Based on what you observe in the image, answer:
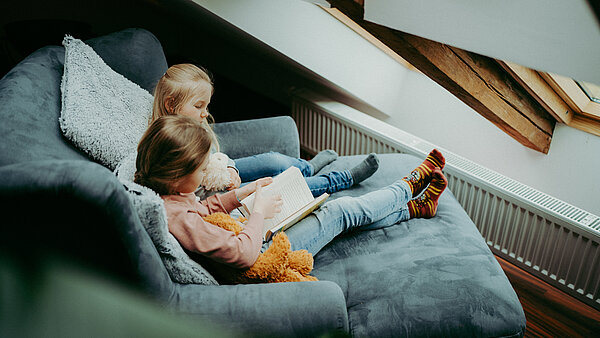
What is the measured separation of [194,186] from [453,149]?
1.69m

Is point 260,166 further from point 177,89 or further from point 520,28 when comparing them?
point 520,28

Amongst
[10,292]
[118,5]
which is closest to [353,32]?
[10,292]

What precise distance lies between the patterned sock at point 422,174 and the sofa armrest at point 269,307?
73cm

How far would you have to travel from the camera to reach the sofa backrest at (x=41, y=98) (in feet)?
3.54

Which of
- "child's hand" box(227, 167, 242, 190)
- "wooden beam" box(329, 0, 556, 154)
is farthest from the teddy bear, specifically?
"wooden beam" box(329, 0, 556, 154)

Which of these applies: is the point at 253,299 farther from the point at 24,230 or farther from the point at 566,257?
the point at 566,257

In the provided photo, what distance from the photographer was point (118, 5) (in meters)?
3.67

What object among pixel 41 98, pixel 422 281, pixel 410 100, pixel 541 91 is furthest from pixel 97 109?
pixel 410 100

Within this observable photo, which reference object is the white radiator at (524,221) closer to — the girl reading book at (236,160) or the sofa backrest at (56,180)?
the girl reading book at (236,160)

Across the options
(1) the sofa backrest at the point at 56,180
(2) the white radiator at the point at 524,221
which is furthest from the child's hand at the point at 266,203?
(2) the white radiator at the point at 524,221

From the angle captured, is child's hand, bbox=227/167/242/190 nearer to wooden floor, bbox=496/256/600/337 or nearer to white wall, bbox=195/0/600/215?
white wall, bbox=195/0/600/215

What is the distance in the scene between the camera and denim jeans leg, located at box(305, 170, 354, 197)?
1.71 metres

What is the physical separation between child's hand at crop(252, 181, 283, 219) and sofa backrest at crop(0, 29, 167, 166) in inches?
20.5

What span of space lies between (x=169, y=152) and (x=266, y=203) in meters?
0.35
